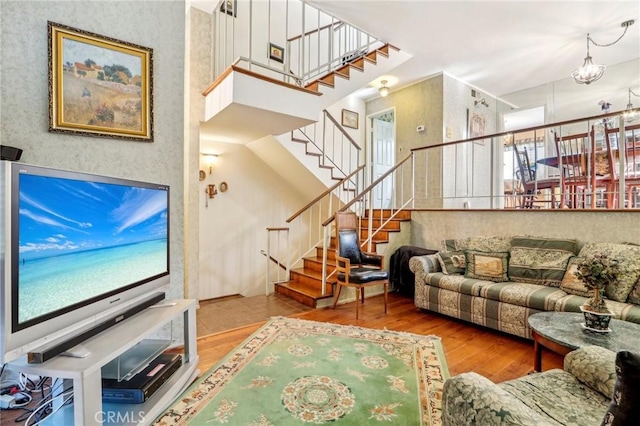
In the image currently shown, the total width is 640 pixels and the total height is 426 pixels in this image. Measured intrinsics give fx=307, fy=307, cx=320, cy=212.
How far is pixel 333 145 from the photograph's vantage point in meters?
5.32

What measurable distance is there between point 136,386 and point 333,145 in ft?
14.5

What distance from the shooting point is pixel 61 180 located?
1394 millimetres

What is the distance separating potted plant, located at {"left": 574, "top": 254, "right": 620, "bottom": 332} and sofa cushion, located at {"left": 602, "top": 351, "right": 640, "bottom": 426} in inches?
58.0

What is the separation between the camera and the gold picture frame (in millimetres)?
6211

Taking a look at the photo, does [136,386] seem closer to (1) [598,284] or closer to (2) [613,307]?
(1) [598,284]

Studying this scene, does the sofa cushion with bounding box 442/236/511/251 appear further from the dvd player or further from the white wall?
the dvd player

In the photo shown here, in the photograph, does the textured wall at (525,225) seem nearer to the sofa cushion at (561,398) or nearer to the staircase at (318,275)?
the staircase at (318,275)

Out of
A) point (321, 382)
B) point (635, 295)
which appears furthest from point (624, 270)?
point (321, 382)

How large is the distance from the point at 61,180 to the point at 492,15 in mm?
4651

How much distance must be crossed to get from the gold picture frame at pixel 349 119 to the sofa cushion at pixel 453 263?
366 centimetres

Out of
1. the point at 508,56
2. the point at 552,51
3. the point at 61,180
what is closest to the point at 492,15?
the point at 508,56

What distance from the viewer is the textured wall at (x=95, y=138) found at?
5.74 feet

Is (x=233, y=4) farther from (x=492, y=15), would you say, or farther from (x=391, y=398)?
(x=391, y=398)

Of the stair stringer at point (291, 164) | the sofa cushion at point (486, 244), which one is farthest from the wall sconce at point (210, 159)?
the sofa cushion at point (486, 244)
